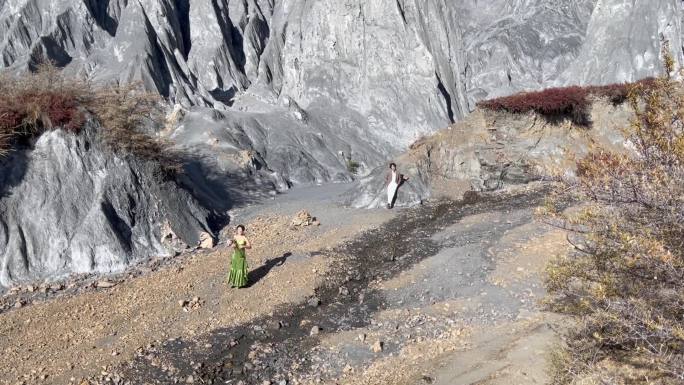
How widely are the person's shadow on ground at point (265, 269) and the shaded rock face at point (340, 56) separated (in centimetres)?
1802

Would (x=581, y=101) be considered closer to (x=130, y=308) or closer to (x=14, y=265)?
(x=130, y=308)

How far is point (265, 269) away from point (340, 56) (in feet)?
121

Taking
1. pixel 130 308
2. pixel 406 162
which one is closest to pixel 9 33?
pixel 406 162

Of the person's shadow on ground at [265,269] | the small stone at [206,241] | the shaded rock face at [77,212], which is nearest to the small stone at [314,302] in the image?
the person's shadow on ground at [265,269]

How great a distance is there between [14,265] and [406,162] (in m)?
13.5

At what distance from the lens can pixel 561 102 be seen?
18.6 metres

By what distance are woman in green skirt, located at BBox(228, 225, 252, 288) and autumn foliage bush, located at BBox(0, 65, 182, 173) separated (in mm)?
6199

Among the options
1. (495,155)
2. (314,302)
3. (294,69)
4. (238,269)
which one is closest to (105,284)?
(238,269)

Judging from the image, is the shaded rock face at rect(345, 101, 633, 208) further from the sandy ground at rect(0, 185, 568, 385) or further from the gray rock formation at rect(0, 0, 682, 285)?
the sandy ground at rect(0, 185, 568, 385)

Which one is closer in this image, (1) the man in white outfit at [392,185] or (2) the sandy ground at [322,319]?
(2) the sandy ground at [322,319]

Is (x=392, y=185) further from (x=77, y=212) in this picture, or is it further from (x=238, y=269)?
(x=77, y=212)

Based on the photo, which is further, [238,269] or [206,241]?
[206,241]

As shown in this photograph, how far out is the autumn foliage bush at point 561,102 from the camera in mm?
18547

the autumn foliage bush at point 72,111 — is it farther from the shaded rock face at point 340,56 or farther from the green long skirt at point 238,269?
the shaded rock face at point 340,56
